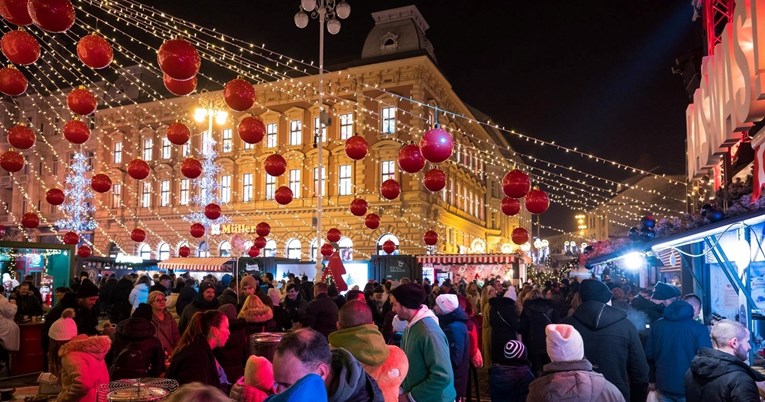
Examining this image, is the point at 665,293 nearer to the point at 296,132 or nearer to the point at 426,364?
the point at 426,364

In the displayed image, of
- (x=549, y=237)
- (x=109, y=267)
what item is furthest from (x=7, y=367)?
(x=549, y=237)

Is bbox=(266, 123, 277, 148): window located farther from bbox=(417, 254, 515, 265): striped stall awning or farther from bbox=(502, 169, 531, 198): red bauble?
bbox=(502, 169, 531, 198): red bauble

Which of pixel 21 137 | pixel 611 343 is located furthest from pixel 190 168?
pixel 611 343

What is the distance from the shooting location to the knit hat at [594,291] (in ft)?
15.3

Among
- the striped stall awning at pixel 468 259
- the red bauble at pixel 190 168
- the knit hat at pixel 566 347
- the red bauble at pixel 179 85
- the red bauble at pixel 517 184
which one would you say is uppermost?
the red bauble at pixel 179 85

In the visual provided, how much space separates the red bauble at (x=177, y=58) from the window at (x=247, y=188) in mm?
29600

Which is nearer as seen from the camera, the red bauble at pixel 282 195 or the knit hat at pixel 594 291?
the knit hat at pixel 594 291

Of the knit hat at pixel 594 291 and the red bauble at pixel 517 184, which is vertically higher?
the red bauble at pixel 517 184

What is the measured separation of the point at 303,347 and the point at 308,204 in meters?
32.3

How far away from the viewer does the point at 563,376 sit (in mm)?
3203

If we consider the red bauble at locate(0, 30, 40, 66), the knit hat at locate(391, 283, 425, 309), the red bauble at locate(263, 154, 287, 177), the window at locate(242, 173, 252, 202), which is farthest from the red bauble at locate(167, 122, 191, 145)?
the window at locate(242, 173, 252, 202)

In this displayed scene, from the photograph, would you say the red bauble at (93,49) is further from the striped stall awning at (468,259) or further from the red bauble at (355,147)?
the striped stall awning at (468,259)

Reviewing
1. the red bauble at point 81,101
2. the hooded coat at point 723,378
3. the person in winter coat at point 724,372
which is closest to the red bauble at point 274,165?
the red bauble at point 81,101

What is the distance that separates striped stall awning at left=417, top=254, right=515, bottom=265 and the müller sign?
563 inches
